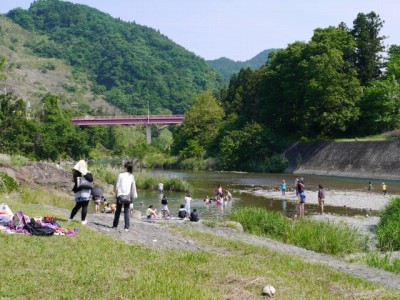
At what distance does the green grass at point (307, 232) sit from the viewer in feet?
52.6

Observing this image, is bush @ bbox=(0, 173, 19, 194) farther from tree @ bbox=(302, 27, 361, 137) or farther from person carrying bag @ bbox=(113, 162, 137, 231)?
tree @ bbox=(302, 27, 361, 137)

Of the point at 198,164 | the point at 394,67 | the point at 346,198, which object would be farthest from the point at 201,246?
the point at 198,164

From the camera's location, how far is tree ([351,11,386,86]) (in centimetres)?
7256

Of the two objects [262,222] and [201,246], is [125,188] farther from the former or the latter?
[262,222]

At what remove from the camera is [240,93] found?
9606 cm

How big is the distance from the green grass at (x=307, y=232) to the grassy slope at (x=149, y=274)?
14.9 ft

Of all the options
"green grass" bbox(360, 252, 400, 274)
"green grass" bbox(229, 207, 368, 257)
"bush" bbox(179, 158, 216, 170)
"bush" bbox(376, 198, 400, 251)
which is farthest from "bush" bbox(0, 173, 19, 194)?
"bush" bbox(179, 158, 216, 170)

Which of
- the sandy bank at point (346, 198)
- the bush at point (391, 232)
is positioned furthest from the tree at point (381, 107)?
the bush at point (391, 232)

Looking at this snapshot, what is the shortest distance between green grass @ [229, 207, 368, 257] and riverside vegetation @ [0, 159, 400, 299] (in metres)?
4.14

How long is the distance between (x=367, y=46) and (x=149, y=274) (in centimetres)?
7046

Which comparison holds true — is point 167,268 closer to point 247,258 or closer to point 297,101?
point 247,258

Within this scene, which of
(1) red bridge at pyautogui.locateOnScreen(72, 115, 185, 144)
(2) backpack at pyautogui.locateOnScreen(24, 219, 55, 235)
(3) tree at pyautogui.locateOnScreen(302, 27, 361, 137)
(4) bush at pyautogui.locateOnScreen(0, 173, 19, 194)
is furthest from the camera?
(1) red bridge at pyautogui.locateOnScreen(72, 115, 185, 144)

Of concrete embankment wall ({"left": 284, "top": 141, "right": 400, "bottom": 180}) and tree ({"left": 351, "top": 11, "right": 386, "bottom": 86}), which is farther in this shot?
tree ({"left": 351, "top": 11, "right": 386, "bottom": 86})

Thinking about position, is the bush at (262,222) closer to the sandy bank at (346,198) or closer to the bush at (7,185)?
the bush at (7,185)
